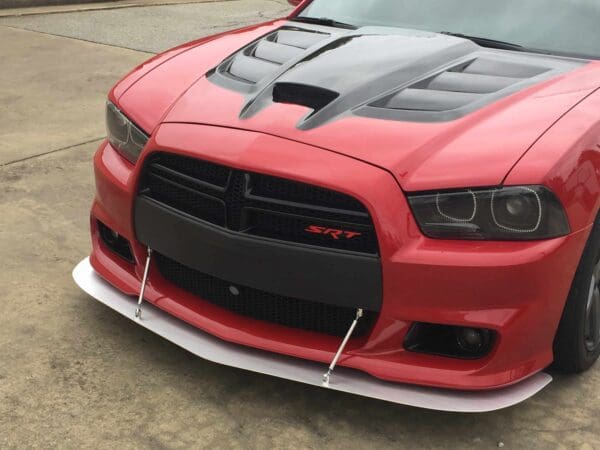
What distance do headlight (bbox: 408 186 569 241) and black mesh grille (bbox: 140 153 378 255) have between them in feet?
0.59

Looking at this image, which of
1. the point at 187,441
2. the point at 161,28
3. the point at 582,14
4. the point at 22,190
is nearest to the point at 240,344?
the point at 187,441

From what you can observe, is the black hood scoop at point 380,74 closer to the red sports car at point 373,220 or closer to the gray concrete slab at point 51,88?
the red sports car at point 373,220

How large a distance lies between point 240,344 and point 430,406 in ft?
2.05

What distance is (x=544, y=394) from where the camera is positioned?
9.37ft

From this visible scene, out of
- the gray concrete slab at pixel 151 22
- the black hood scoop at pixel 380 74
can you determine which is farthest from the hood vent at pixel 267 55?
the gray concrete slab at pixel 151 22

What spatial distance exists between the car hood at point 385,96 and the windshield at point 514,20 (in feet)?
0.48

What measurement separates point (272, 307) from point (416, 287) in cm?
52

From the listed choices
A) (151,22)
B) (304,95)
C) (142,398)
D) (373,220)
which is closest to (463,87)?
(304,95)

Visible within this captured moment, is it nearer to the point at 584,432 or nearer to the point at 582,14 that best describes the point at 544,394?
the point at 584,432

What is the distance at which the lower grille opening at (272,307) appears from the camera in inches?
103

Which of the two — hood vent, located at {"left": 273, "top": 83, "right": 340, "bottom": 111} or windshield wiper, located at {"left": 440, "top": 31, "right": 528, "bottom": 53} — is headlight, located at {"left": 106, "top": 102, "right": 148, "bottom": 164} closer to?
hood vent, located at {"left": 273, "top": 83, "right": 340, "bottom": 111}

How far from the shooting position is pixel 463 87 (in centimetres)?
282

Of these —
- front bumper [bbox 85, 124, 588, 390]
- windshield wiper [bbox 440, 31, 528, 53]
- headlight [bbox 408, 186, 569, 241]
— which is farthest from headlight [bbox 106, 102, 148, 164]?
windshield wiper [bbox 440, 31, 528, 53]

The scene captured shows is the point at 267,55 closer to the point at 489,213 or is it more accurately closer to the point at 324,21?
the point at 324,21
